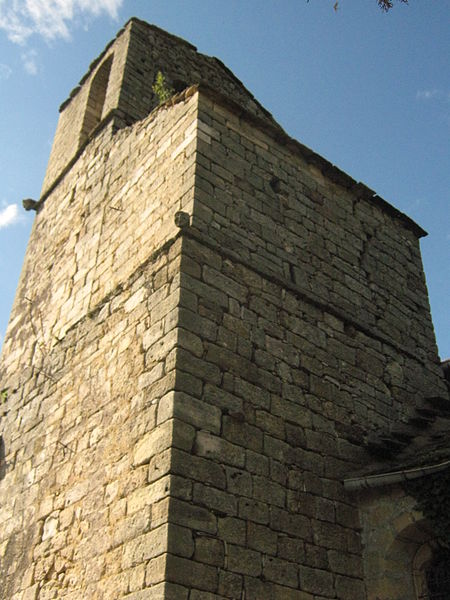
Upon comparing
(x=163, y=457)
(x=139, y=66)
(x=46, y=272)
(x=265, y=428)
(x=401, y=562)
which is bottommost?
(x=401, y=562)

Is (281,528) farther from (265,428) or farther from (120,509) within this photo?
(120,509)

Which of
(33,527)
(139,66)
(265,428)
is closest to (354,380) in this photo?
(265,428)

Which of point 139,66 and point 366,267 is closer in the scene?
point 366,267

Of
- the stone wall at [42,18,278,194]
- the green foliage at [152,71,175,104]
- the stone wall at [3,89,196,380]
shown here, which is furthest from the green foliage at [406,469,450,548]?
the green foliage at [152,71,175,104]

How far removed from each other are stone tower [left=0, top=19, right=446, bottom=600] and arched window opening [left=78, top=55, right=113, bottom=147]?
4.29 feet

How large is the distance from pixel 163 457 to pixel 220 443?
488 millimetres

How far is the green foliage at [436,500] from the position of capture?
498cm

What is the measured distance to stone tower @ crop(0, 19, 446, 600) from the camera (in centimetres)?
465

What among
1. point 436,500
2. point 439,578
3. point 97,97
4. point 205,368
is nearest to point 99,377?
point 205,368

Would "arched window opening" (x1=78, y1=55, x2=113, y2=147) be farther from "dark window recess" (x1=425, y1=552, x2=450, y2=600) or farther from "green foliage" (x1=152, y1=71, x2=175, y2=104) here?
"dark window recess" (x1=425, y1=552, x2=450, y2=600)

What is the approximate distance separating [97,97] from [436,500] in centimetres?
800

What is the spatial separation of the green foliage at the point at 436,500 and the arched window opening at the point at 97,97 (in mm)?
7010

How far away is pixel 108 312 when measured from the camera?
6.16 meters

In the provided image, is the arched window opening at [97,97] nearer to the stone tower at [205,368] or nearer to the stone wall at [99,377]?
the stone tower at [205,368]
